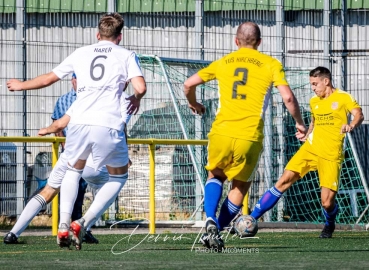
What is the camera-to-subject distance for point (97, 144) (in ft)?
25.1

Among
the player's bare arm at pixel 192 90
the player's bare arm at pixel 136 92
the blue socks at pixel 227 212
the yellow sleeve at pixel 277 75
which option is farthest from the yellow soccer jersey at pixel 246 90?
the player's bare arm at pixel 136 92

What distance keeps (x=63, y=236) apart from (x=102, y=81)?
1.24 meters

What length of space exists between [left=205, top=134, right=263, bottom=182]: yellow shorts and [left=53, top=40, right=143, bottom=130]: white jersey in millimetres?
810

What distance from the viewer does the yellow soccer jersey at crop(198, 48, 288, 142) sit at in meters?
7.98

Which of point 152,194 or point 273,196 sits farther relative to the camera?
point 152,194

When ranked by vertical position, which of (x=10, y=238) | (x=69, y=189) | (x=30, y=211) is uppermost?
(x=69, y=189)

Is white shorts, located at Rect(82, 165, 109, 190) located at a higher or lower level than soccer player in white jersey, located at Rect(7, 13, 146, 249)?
lower

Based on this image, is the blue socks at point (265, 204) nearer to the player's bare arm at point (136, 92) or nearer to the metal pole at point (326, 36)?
the player's bare arm at point (136, 92)

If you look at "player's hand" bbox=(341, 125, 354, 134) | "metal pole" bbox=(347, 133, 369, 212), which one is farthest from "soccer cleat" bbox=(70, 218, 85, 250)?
"metal pole" bbox=(347, 133, 369, 212)

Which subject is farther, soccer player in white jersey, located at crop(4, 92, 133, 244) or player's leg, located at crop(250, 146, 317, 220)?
player's leg, located at crop(250, 146, 317, 220)

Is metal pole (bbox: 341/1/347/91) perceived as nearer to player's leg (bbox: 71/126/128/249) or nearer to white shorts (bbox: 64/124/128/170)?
player's leg (bbox: 71/126/128/249)

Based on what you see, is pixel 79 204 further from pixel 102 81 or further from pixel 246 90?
pixel 246 90

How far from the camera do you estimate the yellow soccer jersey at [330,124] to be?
1095 cm

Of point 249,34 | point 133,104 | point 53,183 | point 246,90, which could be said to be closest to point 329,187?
point 246,90
